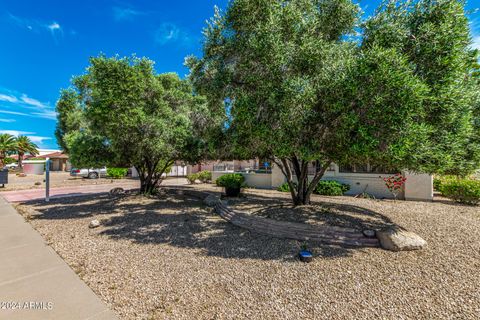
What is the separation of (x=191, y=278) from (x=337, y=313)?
8.08ft

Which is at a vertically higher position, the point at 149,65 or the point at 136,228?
the point at 149,65

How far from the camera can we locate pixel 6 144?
39344mm

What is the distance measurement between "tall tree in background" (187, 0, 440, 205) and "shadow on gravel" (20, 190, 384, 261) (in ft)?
7.62

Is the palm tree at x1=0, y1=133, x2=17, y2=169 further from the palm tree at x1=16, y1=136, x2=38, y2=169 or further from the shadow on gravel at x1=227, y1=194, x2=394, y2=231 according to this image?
the shadow on gravel at x1=227, y1=194, x2=394, y2=231

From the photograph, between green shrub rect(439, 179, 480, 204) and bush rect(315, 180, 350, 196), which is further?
bush rect(315, 180, 350, 196)

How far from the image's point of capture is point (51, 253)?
17.6 ft

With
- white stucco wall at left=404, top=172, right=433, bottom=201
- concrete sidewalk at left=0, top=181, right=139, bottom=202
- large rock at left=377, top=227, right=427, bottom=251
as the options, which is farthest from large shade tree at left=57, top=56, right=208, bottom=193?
white stucco wall at left=404, top=172, right=433, bottom=201

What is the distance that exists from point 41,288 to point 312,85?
21.9 feet

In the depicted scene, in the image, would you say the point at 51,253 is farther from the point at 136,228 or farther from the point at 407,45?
the point at 407,45

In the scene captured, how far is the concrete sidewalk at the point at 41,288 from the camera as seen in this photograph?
127 inches

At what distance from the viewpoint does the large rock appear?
4.99 meters

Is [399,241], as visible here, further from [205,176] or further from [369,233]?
[205,176]

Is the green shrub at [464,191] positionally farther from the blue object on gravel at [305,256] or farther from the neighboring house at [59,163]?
the neighboring house at [59,163]

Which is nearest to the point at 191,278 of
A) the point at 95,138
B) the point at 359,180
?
the point at 95,138
